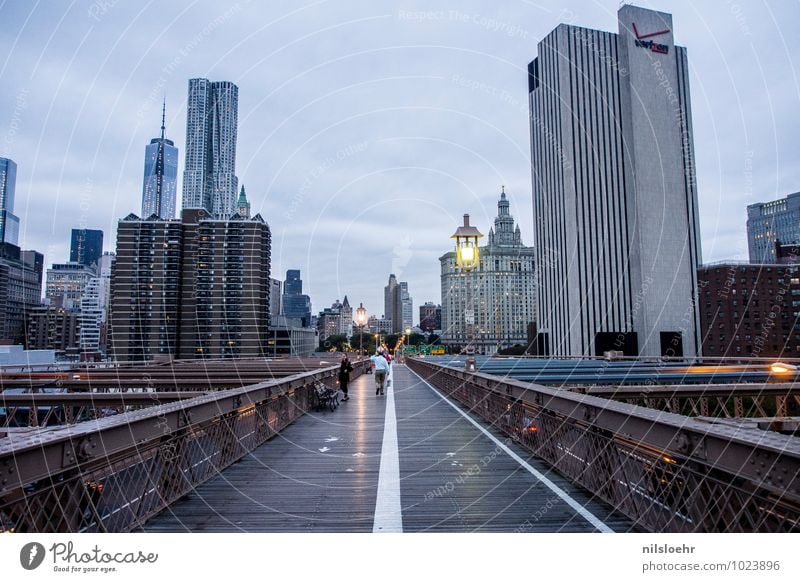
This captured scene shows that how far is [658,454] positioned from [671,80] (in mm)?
109191

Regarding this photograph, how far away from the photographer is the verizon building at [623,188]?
87.9 meters

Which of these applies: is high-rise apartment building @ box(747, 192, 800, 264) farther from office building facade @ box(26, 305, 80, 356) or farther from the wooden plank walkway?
office building facade @ box(26, 305, 80, 356)

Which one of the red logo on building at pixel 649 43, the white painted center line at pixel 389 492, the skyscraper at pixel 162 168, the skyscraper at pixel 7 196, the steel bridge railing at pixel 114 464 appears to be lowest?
the white painted center line at pixel 389 492

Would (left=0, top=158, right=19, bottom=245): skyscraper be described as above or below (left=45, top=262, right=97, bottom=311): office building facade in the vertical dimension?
below

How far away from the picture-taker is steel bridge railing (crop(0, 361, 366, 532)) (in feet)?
12.3

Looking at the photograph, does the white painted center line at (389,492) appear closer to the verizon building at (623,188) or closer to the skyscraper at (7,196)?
the skyscraper at (7,196)

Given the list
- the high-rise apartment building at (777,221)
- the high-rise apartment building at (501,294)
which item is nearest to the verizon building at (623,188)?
the high-rise apartment building at (501,294)

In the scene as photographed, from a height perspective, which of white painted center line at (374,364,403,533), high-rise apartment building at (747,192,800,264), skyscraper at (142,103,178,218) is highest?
skyscraper at (142,103,178,218)

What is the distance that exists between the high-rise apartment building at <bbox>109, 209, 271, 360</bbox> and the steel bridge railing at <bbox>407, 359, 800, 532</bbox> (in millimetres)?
112289

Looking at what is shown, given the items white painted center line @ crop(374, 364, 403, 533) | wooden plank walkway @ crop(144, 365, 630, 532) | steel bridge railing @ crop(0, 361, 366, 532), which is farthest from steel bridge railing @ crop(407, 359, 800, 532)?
steel bridge railing @ crop(0, 361, 366, 532)

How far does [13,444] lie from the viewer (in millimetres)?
3660

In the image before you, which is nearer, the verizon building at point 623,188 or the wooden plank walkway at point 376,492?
the wooden plank walkway at point 376,492

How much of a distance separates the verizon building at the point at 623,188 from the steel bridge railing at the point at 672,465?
87911mm
